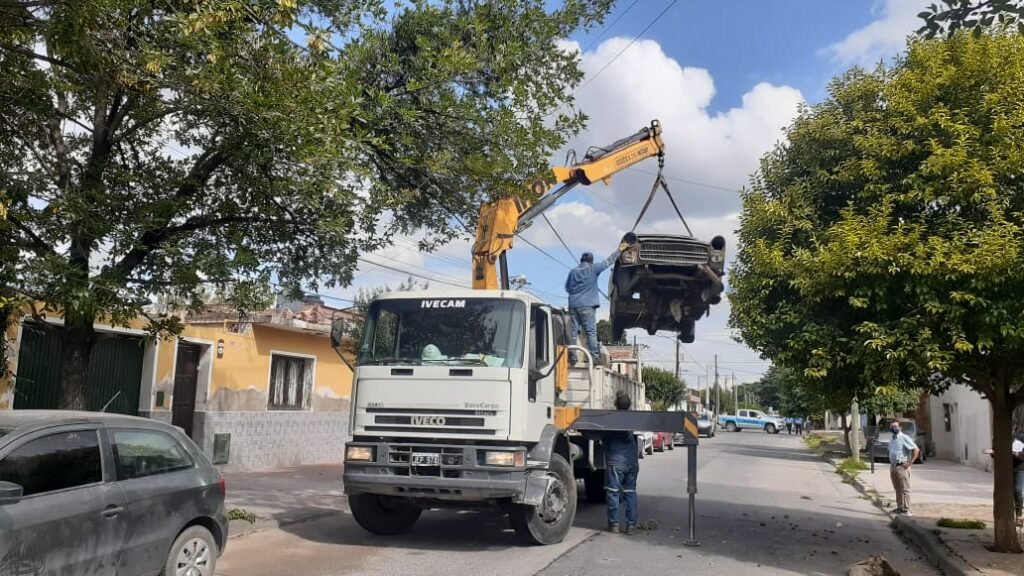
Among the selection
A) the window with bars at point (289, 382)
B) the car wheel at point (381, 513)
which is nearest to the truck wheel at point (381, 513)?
the car wheel at point (381, 513)

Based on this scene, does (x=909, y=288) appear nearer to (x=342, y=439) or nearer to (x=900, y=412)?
(x=342, y=439)

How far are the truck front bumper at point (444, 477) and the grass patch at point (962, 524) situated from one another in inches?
265

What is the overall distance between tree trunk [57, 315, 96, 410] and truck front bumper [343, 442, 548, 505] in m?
3.05

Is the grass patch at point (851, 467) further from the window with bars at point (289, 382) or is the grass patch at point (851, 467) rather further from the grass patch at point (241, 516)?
the grass patch at point (241, 516)

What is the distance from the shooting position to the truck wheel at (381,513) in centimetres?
902

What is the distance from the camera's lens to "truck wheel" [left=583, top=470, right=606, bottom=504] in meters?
12.1

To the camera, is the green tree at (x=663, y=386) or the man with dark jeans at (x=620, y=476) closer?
the man with dark jeans at (x=620, y=476)

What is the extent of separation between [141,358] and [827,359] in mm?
11232

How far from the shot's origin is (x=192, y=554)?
6.00m

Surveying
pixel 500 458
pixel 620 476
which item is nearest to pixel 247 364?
pixel 620 476

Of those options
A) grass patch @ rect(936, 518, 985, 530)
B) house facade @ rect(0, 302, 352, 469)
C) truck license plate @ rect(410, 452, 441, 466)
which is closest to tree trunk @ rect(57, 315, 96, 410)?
house facade @ rect(0, 302, 352, 469)

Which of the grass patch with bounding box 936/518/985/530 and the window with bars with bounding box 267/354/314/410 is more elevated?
the window with bars with bounding box 267/354/314/410

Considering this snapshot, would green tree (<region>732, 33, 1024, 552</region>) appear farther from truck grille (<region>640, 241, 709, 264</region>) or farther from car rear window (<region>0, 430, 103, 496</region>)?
car rear window (<region>0, 430, 103, 496</region>)

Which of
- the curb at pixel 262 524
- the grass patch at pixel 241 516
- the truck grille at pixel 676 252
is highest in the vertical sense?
the truck grille at pixel 676 252
